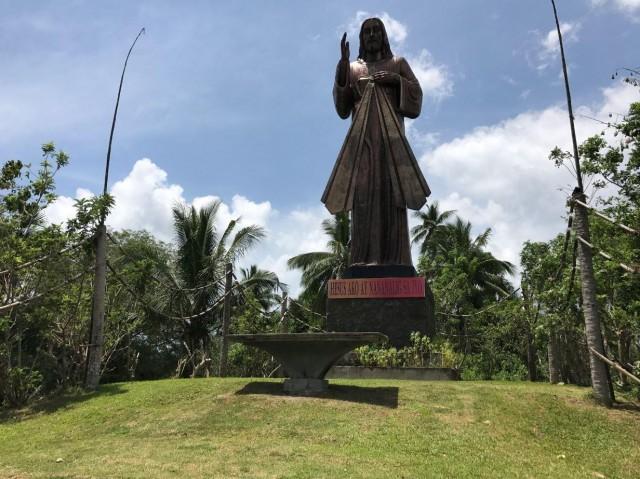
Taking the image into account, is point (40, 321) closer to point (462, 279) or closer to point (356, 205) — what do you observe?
point (356, 205)

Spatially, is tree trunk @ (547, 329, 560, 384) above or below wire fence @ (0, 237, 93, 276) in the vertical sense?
below

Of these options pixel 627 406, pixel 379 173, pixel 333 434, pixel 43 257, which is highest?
pixel 379 173

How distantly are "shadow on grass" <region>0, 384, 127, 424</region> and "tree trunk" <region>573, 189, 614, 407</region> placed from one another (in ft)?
24.3

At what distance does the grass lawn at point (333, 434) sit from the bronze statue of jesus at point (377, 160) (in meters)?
4.10

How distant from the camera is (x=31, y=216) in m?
10.8

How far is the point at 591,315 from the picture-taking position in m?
7.81

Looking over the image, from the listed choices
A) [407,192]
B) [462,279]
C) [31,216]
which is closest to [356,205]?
[407,192]

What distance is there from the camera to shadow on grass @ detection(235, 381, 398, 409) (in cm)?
752

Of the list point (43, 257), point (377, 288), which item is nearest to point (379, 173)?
point (377, 288)

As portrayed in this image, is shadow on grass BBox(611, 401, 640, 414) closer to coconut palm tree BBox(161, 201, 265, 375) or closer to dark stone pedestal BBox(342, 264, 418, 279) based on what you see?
dark stone pedestal BBox(342, 264, 418, 279)

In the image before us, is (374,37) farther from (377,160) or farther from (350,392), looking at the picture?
(350,392)

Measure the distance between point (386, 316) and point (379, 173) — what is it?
336 centimetres

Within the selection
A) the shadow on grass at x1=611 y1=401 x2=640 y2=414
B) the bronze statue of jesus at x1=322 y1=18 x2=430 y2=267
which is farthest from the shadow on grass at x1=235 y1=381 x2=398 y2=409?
the bronze statue of jesus at x1=322 y1=18 x2=430 y2=267

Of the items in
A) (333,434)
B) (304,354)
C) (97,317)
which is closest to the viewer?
(333,434)
